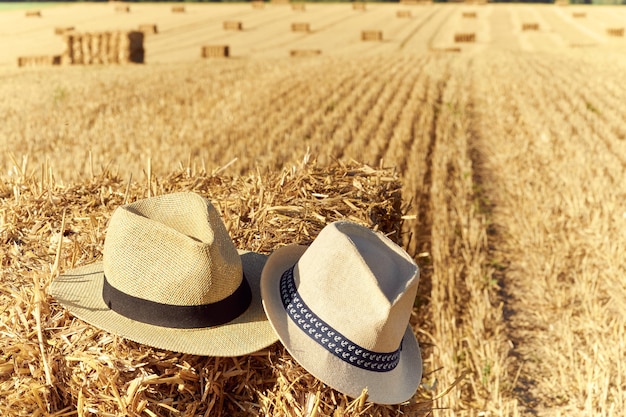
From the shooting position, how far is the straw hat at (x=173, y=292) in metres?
2.15

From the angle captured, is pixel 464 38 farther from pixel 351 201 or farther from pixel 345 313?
pixel 345 313

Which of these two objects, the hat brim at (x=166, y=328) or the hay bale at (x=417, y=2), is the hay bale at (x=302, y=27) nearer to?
the hay bale at (x=417, y=2)

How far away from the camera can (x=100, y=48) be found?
17.3m

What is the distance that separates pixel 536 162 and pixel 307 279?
7190mm

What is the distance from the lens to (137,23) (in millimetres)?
32875

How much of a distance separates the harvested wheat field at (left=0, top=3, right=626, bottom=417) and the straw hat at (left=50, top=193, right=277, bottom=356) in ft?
0.26

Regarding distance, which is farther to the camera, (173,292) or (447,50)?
(447,50)

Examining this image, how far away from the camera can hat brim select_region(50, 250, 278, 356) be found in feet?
6.98

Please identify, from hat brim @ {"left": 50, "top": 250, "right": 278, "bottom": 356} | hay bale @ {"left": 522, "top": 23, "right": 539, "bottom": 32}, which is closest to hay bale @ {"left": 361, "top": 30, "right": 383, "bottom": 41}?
hay bale @ {"left": 522, "top": 23, "right": 539, "bottom": 32}

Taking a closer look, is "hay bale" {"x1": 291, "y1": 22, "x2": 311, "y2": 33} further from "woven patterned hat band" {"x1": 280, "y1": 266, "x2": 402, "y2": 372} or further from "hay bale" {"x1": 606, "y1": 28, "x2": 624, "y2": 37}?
"woven patterned hat band" {"x1": 280, "y1": 266, "x2": 402, "y2": 372}

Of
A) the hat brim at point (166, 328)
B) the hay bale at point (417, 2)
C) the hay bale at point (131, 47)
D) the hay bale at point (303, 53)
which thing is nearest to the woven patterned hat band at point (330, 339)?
the hat brim at point (166, 328)

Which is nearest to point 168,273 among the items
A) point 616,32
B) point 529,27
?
point 616,32

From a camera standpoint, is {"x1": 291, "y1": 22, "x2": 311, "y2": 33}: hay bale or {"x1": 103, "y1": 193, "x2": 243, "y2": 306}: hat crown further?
{"x1": 291, "y1": 22, "x2": 311, "y2": 33}: hay bale

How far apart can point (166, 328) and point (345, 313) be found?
0.58m
